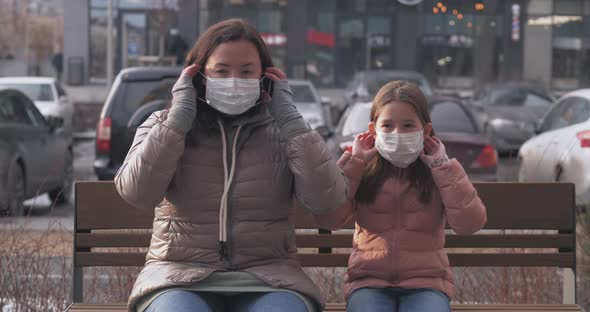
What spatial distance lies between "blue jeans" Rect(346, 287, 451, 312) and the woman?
0.26m

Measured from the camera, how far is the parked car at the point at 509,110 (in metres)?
22.3

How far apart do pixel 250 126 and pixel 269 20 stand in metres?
39.6

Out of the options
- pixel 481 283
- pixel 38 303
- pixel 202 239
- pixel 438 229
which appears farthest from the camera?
pixel 481 283

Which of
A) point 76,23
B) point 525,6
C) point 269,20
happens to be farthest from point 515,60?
point 76,23

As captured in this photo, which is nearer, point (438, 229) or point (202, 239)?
point (202, 239)

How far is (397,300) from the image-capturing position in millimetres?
4613

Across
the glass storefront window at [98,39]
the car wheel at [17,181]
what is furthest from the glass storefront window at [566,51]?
the car wheel at [17,181]

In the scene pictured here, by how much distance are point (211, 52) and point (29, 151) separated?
8.60 m

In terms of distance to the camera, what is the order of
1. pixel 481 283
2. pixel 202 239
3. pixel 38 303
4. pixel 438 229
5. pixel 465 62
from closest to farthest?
pixel 202 239 < pixel 438 229 < pixel 38 303 < pixel 481 283 < pixel 465 62

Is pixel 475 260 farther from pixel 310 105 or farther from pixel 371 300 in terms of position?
pixel 310 105

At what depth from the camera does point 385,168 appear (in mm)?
4699

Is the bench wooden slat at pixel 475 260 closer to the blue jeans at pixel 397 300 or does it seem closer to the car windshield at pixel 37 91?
the blue jeans at pixel 397 300

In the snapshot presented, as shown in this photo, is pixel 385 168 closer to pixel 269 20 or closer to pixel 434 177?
pixel 434 177

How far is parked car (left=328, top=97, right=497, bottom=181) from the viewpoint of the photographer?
36.8ft
